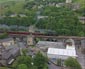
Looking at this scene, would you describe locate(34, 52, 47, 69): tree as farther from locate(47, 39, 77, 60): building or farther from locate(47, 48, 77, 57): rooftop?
locate(47, 48, 77, 57): rooftop

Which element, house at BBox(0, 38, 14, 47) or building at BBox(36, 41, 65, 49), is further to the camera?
house at BBox(0, 38, 14, 47)

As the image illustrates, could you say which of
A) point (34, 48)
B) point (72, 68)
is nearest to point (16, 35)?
point (34, 48)

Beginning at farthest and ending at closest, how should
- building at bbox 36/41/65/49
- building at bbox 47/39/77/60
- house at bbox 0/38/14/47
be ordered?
house at bbox 0/38/14/47
building at bbox 36/41/65/49
building at bbox 47/39/77/60

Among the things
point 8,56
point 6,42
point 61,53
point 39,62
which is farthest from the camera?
point 6,42

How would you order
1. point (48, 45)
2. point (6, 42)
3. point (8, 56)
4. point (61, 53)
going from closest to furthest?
point (8, 56) → point (61, 53) → point (48, 45) → point (6, 42)

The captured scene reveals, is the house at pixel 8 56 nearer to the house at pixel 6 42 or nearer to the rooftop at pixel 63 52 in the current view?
the house at pixel 6 42

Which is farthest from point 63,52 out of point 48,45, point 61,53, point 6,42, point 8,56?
point 6,42

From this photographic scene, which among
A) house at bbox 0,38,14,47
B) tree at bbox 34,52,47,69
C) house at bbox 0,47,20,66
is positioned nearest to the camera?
tree at bbox 34,52,47,69

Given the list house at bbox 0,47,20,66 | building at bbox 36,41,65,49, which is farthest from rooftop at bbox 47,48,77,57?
house at bbox 0,47,20,66

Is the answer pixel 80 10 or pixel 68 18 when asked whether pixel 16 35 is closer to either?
pixel 68 18

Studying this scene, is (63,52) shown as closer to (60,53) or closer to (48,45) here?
(60,53)

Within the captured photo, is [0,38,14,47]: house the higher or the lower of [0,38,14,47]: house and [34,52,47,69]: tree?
the higher
